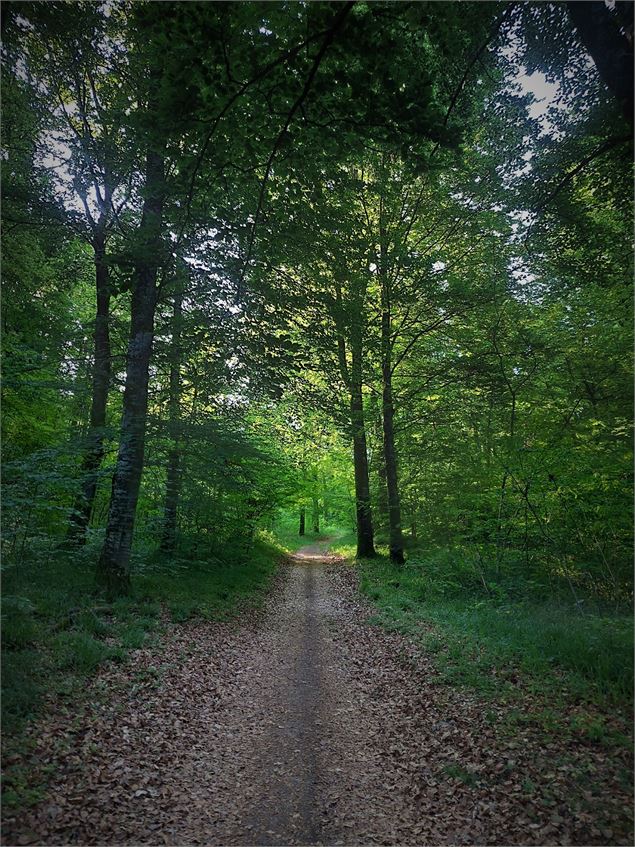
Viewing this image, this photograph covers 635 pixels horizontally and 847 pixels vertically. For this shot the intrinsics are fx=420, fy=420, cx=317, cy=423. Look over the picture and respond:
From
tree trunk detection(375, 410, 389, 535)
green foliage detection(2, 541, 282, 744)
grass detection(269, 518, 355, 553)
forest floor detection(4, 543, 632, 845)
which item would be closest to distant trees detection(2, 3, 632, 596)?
tree trunk detection(375, 410, 389, 535)

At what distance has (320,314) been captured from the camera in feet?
28.7

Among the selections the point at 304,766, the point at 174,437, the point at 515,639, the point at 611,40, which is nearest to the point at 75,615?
the point at 174,437

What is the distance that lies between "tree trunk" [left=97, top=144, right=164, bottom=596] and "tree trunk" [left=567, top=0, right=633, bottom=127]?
24.4 feet

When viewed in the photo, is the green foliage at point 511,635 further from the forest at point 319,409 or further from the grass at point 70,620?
the grass at point 70,620

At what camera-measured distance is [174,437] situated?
10.0 metres

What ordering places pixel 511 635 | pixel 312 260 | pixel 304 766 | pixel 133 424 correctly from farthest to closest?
1. pixel 133 424
2. pixel 312 260
3. pixel 511 635
4. pixel 304 766

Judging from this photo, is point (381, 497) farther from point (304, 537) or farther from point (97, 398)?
point (304, 537)

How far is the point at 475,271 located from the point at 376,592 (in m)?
10.2

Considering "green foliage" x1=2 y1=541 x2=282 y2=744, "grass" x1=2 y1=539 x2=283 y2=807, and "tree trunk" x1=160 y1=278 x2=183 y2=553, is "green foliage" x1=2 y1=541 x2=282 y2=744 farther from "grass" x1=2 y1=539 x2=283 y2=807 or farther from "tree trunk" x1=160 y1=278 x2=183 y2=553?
"tree trunk" x1=160 y1=278 x2=183 y2=553

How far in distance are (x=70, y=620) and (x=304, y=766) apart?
15.1ft

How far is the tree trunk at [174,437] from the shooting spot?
982 centimetres

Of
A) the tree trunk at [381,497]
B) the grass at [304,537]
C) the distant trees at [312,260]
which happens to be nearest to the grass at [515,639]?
the distant trees at [312,260]

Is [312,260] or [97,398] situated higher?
[312,260]

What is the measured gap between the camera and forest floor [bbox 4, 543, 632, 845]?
3869 millimetres
